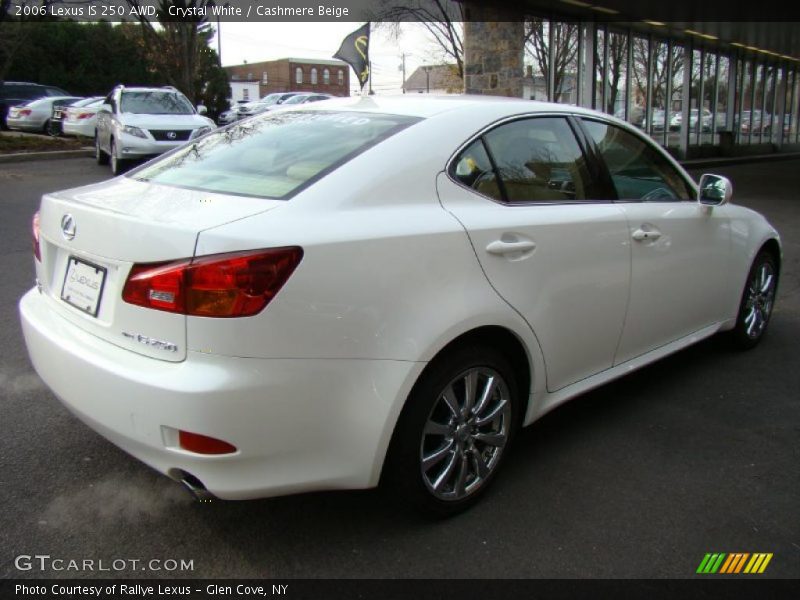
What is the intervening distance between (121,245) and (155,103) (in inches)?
488

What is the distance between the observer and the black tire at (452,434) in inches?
102

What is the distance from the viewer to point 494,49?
52.6 feet

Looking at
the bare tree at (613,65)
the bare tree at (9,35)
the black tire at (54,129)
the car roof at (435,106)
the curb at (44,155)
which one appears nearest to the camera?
the car roof at (435,106)

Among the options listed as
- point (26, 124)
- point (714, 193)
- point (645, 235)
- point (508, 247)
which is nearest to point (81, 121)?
point (26, 124)

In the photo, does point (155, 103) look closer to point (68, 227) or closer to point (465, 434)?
point (68, 227)

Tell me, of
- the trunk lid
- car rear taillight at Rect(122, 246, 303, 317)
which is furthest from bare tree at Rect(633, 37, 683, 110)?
car rear taillight at Rect(122, 246, 303, 317)

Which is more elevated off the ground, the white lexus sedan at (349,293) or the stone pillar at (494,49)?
the stone pillar at (494,49)

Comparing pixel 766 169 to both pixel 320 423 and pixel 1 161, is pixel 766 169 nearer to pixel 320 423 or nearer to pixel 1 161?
pixel 1 161

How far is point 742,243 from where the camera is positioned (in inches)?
177

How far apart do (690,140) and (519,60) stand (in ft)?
34.7

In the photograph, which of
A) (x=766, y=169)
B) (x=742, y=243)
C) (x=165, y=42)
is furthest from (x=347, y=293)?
(x=766, y=169)

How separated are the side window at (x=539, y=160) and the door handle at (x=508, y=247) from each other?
216mm

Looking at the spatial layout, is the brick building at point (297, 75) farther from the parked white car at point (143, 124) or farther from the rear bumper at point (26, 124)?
the parked white car at point (143, 124)

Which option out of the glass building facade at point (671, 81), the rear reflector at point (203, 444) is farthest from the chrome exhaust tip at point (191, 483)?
the glass building facade at point (671, 81)
